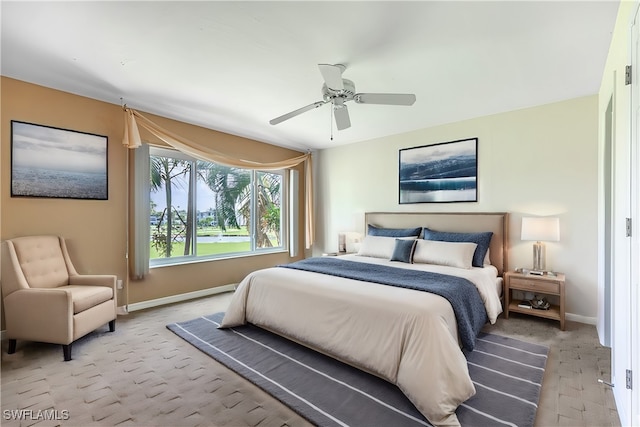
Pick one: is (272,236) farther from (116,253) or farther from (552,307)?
(552,307)

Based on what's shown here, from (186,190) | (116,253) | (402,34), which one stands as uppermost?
(402,34)

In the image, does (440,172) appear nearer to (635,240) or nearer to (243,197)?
(635,240)

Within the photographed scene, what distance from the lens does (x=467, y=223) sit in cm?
405

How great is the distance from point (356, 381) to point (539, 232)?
8.75 ft

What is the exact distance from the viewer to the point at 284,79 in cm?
302

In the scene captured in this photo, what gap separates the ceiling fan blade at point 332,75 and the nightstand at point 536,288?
2884mm

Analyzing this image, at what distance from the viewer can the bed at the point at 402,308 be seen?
1842mm

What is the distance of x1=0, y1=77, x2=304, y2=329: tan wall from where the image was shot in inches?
115

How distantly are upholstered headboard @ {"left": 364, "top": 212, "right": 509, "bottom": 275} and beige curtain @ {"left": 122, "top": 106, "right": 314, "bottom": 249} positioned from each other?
1.62 m

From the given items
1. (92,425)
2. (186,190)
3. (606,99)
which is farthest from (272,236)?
(606,99)

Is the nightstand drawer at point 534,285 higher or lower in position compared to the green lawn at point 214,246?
lower

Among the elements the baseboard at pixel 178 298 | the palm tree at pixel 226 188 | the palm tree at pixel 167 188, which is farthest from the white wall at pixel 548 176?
the palm tree at pixel 167 188

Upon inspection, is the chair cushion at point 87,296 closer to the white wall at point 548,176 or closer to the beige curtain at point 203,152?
the beige curtain at point 203,152

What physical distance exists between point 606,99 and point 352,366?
3.25 m
